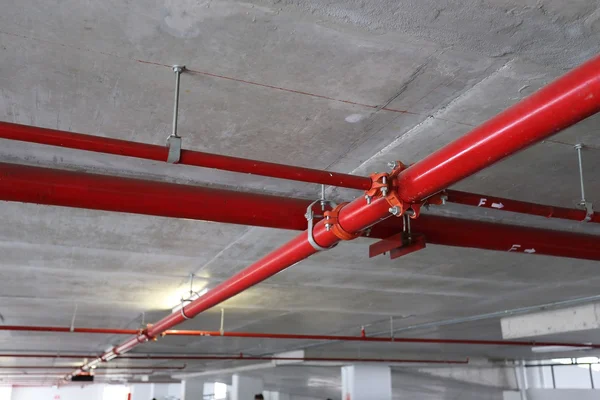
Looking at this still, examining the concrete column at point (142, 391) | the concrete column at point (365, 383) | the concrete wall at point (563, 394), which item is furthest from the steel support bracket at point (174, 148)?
the concrete column at point (142, 391)

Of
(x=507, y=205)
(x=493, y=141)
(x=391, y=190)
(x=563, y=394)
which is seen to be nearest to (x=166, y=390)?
(x=563, y=394)

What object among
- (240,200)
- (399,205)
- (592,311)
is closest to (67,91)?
(240,200)

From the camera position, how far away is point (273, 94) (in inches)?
132

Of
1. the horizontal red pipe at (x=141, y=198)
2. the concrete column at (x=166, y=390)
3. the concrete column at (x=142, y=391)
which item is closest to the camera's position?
the horizontal red pipe at (x=141, y=198)

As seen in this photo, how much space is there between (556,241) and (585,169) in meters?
0.58

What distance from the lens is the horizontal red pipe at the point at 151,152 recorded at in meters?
2.64

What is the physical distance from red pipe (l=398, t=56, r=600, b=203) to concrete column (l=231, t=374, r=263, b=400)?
813 inches

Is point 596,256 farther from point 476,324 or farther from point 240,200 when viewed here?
point 476,324

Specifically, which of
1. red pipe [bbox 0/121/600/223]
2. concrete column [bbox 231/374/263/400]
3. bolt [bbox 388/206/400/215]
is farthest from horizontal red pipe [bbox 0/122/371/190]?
concrete column [bbox 231/374/263/400]

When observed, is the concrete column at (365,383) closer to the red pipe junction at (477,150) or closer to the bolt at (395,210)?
the red pipe junction at (477,150)

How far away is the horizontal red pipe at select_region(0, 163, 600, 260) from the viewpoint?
3.45m

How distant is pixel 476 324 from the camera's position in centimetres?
1189

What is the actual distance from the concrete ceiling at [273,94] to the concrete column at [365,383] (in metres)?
10.8

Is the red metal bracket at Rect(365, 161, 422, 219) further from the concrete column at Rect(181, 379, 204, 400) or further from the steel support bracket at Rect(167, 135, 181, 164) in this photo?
the concrete column at Rect(181, 379, 204, 400)
